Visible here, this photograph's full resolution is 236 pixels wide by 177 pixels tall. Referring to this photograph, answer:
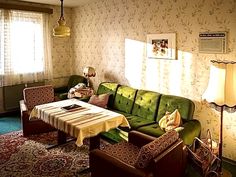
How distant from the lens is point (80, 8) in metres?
5.88

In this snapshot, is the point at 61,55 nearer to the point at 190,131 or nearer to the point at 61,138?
the point at 61,138

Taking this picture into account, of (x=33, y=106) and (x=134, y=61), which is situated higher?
(x=134, y=61)

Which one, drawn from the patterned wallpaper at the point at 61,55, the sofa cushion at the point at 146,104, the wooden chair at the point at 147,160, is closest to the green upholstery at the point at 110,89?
the sofa cushion at the point at 146,104

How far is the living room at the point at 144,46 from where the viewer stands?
11.4ft

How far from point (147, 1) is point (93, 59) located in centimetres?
197

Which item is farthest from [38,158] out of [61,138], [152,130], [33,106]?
[152,130]

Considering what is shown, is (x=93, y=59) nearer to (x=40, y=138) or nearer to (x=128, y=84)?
(x=128, y=84)

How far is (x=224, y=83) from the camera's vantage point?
2.82 meters

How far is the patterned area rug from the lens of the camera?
3186 mm

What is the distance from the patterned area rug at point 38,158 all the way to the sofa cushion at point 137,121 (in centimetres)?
81

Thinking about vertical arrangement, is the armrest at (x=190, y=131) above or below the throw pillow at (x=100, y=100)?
below

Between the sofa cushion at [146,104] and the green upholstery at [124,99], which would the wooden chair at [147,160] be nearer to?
the sofa cushion at [146,104]

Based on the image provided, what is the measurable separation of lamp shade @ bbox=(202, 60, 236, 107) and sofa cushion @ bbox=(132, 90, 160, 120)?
126 centimetres

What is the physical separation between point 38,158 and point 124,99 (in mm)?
1776
